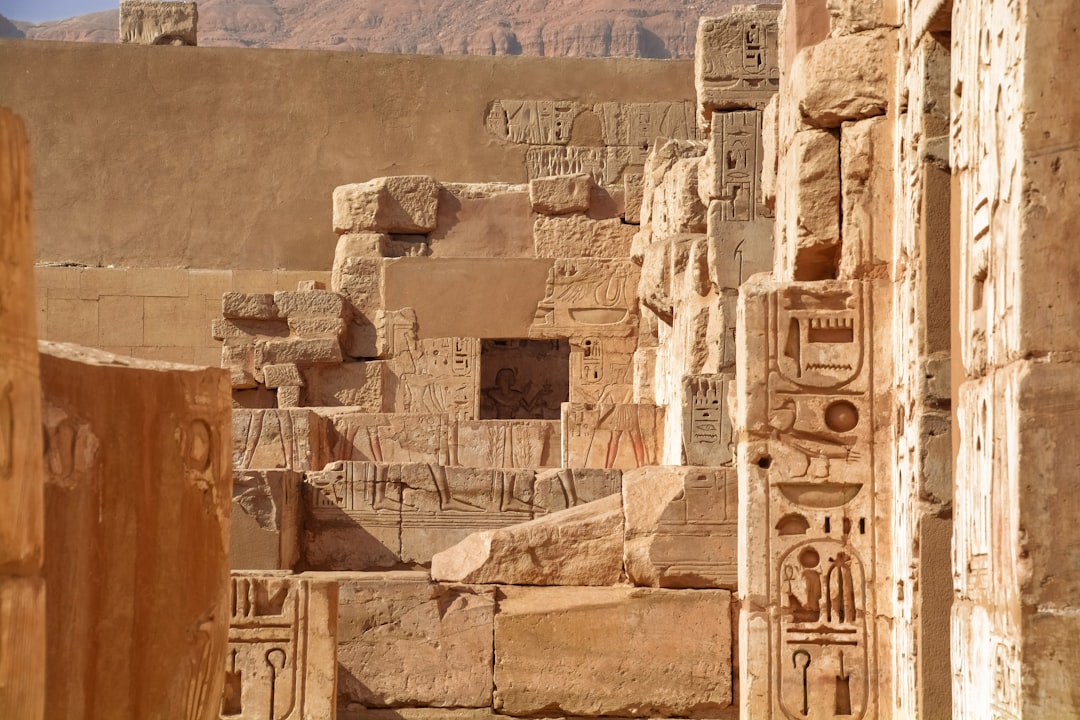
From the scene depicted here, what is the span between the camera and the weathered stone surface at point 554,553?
9.04 m

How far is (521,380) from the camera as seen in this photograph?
18.3 metres

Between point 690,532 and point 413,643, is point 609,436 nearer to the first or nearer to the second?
point 690,532

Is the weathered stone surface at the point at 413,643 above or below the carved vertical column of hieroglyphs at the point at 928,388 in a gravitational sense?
below

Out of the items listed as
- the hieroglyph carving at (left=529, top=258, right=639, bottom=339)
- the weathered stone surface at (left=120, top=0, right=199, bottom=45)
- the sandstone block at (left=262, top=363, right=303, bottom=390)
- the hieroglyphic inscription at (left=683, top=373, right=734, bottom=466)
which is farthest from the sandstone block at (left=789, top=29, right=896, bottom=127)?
the weathered stone surface at (left=120, top=0, right=199, bottom=45)

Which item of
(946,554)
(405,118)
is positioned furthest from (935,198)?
(405,118)

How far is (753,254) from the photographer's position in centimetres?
1099

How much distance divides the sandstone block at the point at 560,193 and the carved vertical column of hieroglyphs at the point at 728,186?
2865 millimetres

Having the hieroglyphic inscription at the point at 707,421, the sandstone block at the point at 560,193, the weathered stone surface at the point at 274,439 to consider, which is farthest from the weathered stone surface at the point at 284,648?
the sandstone block at the point at 560,193

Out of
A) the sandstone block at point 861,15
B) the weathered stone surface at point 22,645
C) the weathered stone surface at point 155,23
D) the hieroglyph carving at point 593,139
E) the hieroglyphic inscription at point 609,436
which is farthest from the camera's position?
the weathered stone surface at point 155,23

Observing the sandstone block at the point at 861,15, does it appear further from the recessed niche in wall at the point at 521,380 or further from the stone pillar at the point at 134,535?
the recessed niche in wall at the point at 521,380

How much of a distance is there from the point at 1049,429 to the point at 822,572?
2618 mm

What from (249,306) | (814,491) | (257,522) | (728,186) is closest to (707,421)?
(728,186)

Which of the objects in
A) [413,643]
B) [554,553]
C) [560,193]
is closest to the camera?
[413,643]

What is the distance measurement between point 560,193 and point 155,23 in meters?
5.47
